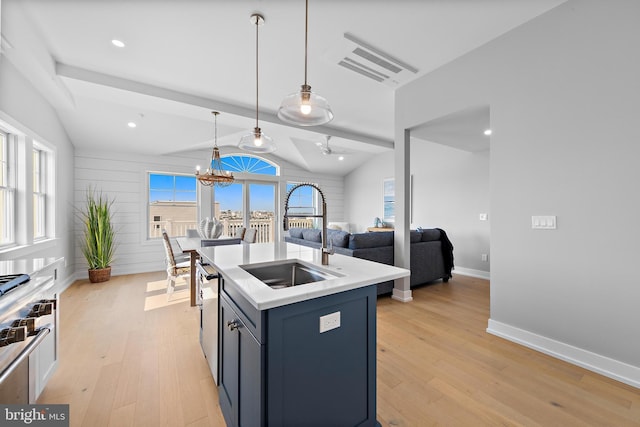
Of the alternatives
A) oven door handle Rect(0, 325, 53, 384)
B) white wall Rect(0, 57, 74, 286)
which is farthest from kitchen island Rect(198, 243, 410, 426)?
white wall Rect(0, 57, 74, 286)

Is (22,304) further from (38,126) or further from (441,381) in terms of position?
(38,126)

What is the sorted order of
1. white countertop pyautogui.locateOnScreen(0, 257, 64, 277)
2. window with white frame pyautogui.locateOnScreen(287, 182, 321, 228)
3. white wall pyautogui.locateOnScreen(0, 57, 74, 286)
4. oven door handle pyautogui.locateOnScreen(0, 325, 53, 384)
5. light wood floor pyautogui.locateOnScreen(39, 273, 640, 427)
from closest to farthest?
oven door handle pyautogui.locateOnScreen(0, 325, 53, 384)
white countertop pyautogui.locateOnScreen(0, 257, 64, 277)
light wood floor pyautogui.locateOnScreen(39, 273, 640, 427)
white wall pyautogui.locateOnScreen(0, 57, 74, 286)
window with white frame pyautogui.locateOnScreen(287, 182, 321, 228)

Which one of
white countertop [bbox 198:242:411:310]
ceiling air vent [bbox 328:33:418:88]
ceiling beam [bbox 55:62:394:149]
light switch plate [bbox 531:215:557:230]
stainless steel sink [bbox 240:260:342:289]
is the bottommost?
stainless steel sink [bbox 240:260:342:289]

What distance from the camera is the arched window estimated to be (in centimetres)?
620

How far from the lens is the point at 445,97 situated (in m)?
2.96

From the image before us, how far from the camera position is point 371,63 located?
9.56ft

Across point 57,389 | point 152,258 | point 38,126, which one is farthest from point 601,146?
point 152,258

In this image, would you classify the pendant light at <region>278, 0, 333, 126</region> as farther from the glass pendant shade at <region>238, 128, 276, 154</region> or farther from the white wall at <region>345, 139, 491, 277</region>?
the white wall at <region>345, 139, 491, 277</region>

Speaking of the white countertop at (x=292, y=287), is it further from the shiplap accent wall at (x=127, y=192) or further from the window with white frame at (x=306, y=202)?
the window with white frame at (x=306, y=202)

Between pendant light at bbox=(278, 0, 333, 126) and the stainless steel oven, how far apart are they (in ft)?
5.37

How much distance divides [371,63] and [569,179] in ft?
7.03

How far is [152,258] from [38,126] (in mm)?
2778

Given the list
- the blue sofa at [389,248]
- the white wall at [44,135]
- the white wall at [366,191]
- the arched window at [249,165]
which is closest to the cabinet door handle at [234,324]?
the white wall at [44,135]

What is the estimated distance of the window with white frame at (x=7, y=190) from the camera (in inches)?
107
